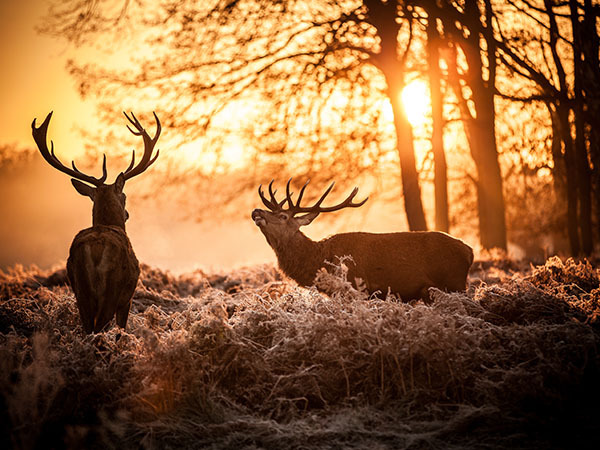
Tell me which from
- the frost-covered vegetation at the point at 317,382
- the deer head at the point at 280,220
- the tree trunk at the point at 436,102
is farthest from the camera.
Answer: the tree trunk at the point at 436,102

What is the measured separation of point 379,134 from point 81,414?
1263cm

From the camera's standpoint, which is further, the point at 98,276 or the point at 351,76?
the point at 351,76

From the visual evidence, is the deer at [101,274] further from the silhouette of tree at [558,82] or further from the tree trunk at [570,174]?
the tree trunk at [570,174]

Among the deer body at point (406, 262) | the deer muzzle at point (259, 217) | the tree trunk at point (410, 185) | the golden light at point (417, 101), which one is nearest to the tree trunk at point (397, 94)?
the tree trunk at point (410, 185)

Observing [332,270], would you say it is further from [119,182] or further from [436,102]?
[436,102]

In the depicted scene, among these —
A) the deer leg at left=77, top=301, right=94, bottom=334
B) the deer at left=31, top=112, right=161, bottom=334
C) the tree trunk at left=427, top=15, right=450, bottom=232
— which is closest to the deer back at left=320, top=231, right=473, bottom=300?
the deer at left=31, top=112, right=161, bottom=334

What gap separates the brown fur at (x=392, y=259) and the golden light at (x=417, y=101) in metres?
9.14

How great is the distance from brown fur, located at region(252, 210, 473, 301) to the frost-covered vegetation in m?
1.50

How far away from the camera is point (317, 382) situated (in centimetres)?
511

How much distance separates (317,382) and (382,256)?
10.8 feet

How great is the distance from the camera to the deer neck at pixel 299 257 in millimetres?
8500

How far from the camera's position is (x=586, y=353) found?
5012 millimetres

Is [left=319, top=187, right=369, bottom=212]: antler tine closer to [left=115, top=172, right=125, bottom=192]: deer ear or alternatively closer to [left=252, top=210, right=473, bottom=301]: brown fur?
[left=252, top=210, right=473, bottom=301]: brown fur

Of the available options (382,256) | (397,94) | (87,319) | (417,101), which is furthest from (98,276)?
(417,101)
